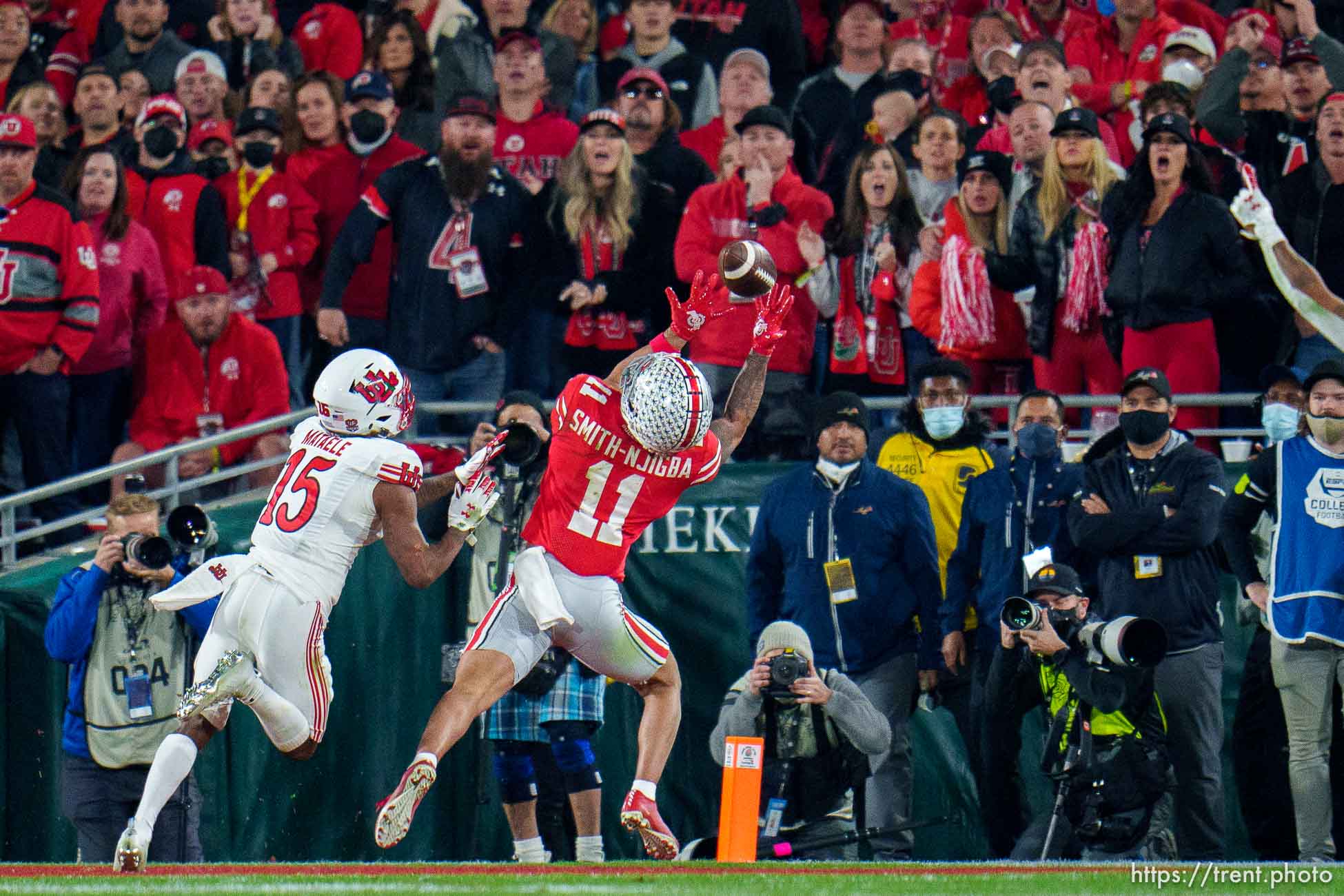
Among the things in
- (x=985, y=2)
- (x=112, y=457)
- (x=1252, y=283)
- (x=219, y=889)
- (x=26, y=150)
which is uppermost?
(x=985, y=2)

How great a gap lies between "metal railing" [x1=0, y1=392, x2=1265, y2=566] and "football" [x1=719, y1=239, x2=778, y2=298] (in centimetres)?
228

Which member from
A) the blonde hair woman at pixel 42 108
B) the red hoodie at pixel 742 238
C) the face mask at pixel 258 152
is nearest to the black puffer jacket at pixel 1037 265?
the red hoodie at pixel 742 238

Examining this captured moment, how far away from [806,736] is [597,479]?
1.96 m

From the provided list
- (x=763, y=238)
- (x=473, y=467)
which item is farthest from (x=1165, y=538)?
(x=473, y=467)

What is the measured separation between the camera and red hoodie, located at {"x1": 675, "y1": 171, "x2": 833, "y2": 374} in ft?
37.6

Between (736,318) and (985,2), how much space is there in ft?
13.8

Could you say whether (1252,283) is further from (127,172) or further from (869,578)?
(127,172)

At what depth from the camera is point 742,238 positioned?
1172 centimetres

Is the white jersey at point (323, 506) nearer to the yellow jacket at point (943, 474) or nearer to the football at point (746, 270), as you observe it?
the football at point (746, 270)

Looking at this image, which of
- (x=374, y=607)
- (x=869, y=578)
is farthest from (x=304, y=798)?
(x=869, y=578)

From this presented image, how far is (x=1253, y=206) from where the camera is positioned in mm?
10695

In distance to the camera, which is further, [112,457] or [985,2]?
[985,2]

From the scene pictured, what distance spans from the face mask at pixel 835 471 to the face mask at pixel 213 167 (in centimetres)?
436

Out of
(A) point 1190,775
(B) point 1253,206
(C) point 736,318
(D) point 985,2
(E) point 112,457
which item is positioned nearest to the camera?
(A) point 1190,775
